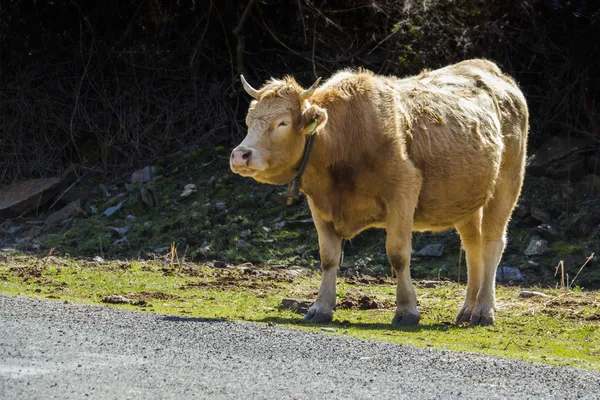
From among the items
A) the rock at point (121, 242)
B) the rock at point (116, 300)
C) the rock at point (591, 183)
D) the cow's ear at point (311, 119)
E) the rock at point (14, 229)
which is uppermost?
the cow's ear at point (311, 119)

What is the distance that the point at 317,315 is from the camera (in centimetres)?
1004

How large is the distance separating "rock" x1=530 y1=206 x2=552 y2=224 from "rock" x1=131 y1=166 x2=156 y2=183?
5944 millimetres

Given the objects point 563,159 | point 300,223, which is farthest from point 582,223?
point 300,223

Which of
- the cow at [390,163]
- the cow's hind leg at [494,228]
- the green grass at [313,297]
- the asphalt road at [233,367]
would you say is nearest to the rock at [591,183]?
the green grass at [313,297]

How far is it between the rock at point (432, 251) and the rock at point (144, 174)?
16.2 ft

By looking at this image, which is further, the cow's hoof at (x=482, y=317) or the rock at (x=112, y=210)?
the rock at (x=112, y=210)

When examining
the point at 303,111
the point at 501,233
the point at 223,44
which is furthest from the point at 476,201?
the point at 223,44

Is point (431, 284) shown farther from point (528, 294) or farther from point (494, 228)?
point (494, 228)

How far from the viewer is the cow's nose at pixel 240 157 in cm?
938

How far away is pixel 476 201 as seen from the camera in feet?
35.8

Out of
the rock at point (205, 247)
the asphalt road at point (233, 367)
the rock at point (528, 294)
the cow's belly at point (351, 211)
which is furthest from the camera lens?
the rock at point (205, 247)

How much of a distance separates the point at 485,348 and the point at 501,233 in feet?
8.48

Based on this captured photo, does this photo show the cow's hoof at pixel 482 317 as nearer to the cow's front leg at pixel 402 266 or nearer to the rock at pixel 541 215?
the cow's front leg at pixel 402 266

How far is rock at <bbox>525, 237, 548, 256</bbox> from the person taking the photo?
1417 cm
